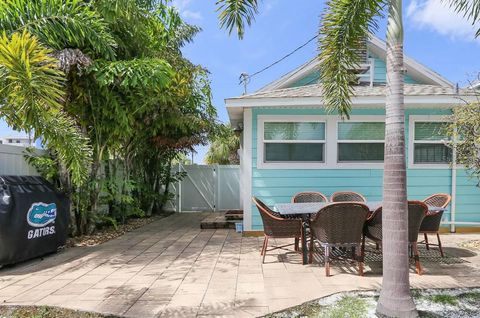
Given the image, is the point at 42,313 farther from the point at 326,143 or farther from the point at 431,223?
the point at 326,143

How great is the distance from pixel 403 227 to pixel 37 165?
6.41 meters

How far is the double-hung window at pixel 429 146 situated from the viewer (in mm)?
7285

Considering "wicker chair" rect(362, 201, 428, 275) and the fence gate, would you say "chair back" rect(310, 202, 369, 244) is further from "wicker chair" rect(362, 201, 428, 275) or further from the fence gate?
the fence gate

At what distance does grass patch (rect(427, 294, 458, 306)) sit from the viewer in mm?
3510

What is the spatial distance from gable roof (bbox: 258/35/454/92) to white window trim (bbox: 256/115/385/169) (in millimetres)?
2175

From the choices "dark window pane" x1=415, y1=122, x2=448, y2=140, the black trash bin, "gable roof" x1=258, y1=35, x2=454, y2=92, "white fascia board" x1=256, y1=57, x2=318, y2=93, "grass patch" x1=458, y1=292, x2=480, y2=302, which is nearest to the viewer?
"grass patch" x1=458, y1=292, x2=480, y2=302

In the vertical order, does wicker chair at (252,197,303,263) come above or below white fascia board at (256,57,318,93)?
below

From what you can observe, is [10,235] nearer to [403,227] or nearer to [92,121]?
[92,121]

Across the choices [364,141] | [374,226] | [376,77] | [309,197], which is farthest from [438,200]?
[376,77]

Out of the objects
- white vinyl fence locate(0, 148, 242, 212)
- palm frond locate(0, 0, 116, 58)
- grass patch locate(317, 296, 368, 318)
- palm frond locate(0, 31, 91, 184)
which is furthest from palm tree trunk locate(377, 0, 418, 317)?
white vinyl fence locate(0, 148, 242, 212)

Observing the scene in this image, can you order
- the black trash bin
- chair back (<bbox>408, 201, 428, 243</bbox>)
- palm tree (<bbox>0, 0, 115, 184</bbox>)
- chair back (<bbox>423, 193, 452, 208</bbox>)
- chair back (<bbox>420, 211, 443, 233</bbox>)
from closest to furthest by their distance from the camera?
palm tree (<bbox>0, 0, 115, 184</bbox>), chair back (<bbox>408, 201, 428, 243</bbox>), the black trash bin, chair back (<bbox>420, 211, 443, 233</bbox>), chair back (<bbox>423, 193, 452, 208</bbox>)

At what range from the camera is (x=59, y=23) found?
539 cm

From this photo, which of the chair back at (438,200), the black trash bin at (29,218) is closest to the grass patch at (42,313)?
the black trash bin at (29,218)

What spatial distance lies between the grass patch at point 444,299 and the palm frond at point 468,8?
2.98 m
